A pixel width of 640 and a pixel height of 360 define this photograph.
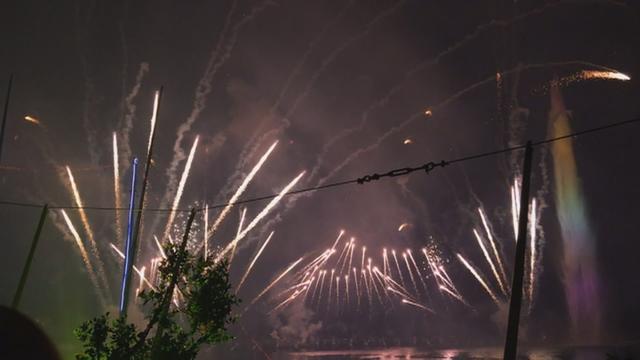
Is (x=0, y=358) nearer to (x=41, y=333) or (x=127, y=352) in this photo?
(x=41, y=333)

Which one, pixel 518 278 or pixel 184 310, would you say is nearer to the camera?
pixel 518 278

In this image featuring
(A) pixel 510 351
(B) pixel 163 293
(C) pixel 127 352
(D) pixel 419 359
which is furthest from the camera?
(D) pixel 419 359

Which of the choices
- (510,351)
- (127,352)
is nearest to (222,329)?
(127,352)

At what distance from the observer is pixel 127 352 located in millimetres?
19812

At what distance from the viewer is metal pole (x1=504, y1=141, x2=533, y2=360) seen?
12680 millimetres

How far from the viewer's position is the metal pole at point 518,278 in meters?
12.7

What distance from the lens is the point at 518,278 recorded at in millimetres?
13375

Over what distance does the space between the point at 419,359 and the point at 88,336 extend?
141 metres

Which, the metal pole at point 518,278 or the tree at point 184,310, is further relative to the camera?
the tree at point 184,310

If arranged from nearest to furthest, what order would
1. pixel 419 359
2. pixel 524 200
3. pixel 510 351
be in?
1. pixel 510 351
2. pixel 524 200
3. pixel 419 359

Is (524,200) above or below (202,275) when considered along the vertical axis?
above

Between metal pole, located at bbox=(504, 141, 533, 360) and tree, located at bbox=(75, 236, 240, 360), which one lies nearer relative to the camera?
metal pole, located at bbox=(504, 141, 533, 360)

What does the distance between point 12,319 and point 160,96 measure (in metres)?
32.8

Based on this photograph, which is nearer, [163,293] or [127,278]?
[163,293]
